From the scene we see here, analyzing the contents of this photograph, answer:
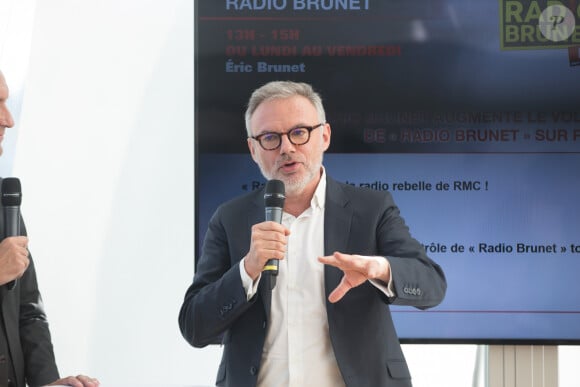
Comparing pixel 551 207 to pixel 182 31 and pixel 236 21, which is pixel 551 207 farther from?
pixel 182 31

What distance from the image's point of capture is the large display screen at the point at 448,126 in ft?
13.3

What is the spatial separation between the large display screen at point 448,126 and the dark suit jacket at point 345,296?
1.18m

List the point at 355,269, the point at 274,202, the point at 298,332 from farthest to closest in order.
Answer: the point at 298,332
the point at 274,202
the point at 355,269

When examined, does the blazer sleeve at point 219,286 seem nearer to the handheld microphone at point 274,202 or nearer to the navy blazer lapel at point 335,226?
the handheld microphone at point 274,202

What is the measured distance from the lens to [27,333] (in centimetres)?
282

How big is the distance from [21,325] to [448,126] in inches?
87.8

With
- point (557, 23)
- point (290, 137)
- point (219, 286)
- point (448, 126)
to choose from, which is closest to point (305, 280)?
point (219, 286)

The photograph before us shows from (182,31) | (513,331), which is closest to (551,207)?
(513,331)

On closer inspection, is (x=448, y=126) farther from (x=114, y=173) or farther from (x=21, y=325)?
(x=21, y=325)

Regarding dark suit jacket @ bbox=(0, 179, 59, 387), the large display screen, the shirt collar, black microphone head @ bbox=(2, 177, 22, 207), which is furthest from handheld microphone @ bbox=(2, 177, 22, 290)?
the large display screen

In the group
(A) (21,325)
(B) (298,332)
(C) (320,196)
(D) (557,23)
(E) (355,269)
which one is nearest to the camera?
(E) (355,269)

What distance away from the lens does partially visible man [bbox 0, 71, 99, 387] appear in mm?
2592

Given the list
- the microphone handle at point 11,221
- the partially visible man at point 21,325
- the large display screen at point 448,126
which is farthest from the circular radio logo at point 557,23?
the microphone handle at point 11,221

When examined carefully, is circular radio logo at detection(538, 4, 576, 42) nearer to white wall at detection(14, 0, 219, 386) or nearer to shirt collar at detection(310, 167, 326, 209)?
shirt collar at detection(310, 167, 326, 209)
